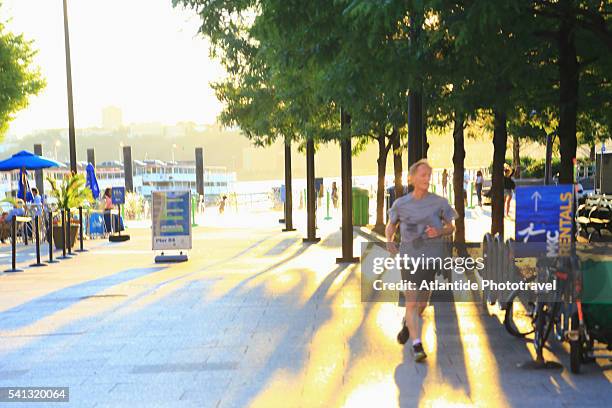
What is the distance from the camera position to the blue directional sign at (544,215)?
8141mm

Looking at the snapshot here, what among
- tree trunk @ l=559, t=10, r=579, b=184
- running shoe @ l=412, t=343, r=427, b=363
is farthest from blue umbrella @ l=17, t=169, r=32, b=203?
running shoe @ l=412, t=343, r=427, b=363

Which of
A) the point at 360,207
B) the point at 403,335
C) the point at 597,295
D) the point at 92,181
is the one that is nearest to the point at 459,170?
the point at 360,207

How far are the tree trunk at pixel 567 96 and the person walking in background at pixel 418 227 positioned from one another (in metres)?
3.71

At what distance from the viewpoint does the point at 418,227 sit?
23.4 feet

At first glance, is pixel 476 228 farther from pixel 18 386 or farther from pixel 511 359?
pixel 18 386

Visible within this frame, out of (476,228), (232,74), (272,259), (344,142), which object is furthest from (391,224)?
(232,74)

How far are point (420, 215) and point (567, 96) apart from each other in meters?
4.02

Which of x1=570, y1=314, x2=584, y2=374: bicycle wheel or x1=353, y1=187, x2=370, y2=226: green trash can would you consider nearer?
x1=570, y1=314, x2=584, y2=374: bicycle wheel

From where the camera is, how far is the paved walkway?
240 inches

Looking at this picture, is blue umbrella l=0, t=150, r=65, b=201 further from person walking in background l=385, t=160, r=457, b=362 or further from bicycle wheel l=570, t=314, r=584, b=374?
bicycle wheel l=570, t=314, r=584, b=374

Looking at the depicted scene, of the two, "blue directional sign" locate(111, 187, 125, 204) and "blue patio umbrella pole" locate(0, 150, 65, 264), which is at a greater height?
"blue patio umbrella pole" locate(0, 150, 65, 264)

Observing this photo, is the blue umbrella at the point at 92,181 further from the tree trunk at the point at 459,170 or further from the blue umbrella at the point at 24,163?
the tree trunk at the point at 459,170

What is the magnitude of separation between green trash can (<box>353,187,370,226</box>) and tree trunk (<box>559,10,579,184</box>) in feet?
50.5

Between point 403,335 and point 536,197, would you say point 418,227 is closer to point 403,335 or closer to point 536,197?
point 403,335
